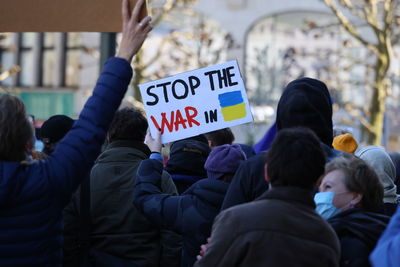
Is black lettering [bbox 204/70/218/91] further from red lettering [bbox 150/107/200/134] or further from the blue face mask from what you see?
the blue face mask

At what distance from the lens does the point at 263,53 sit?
112 feet

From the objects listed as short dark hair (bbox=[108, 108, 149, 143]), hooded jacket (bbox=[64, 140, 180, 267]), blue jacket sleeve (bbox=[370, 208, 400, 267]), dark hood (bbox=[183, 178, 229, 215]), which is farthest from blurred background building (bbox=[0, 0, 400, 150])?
blue jacket sleeve (bbox=[370, 208, 400, 267])

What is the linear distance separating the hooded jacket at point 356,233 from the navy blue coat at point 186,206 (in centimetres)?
90

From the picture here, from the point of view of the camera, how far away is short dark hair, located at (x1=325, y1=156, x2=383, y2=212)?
11.6ft

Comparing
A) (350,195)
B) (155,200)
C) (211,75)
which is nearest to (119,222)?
(155,200)

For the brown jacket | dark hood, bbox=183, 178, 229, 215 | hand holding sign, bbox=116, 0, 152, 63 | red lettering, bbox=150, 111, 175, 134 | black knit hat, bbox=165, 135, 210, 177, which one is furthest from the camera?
black knit hat, bbox=165, 135, 210, 177

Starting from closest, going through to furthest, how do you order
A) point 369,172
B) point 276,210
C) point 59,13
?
point 276,210 < point 369,172 < point 59,13

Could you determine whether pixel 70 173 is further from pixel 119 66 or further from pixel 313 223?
pixel 313 223

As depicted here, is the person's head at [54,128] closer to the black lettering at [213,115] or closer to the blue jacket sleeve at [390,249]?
the black lettering at [213,115]

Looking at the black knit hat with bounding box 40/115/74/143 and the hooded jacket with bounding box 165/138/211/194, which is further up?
the black knit hat with bounding box 40/115/74/143

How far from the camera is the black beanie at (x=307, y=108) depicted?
3.78m

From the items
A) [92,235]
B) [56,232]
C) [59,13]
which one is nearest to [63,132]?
[92,235]

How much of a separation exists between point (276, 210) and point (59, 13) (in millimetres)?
1612

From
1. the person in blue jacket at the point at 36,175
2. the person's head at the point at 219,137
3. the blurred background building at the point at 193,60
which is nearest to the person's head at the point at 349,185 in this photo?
the person in blue jacket at the point at 36,175
